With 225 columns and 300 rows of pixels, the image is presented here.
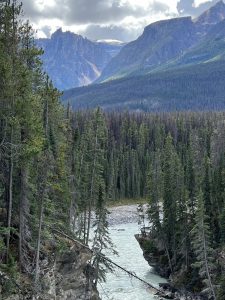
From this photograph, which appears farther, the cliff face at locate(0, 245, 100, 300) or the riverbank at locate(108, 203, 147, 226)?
the riverbank at locate(108, 203, 147, 226)

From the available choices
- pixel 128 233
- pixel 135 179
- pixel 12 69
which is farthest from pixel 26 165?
pixel 135 179

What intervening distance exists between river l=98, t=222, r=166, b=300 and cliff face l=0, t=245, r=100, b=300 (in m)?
1.66

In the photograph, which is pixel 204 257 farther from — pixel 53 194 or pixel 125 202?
pixel 125 202

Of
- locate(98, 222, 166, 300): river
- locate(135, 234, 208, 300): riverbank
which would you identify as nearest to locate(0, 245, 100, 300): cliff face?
locate(98, 222, 166, 300): river

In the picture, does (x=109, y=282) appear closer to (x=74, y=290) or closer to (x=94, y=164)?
(x=94, y=164)

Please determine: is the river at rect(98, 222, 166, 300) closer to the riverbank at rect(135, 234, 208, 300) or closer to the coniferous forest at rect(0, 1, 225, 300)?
the riverbank at rect(135, 234, 208, 300)

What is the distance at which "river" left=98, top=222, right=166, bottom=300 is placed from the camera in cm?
4912

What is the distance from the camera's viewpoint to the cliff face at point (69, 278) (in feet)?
103

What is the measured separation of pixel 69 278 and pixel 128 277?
21963 mm

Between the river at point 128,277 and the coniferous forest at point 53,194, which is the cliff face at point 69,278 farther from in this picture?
the river at point 128,277

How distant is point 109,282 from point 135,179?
291 ft

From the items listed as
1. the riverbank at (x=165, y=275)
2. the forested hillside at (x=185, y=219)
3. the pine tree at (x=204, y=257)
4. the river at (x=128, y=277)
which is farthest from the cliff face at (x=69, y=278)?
the riverbank at (x=165, y=275)

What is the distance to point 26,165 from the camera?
28.8m

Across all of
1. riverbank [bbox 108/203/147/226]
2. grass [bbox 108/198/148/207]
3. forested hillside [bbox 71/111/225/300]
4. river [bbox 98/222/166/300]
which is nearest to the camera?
forested hillside [bbox 71/111/225/300]
